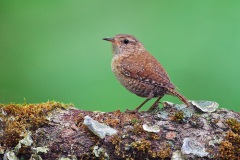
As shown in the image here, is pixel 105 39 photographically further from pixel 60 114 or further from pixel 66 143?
pixel 66 143

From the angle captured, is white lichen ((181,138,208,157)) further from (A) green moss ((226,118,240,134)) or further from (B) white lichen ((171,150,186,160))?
(A) green moss ((226,118,240,134))

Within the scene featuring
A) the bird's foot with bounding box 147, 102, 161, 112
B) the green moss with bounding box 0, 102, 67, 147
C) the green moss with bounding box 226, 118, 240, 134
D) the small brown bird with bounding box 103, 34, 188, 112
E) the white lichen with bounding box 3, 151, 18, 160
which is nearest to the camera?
the white lichen with bounding box 3, 151, 18, 160

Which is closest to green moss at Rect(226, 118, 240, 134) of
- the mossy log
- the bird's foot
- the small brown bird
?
the mossy log

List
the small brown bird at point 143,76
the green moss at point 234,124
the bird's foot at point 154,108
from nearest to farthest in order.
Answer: the green moss at point 234,124 < the bird's foot at point 154,108 < the small brown bird at point 143,76

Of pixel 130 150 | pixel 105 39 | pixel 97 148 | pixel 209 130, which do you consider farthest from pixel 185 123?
pixel 105 39

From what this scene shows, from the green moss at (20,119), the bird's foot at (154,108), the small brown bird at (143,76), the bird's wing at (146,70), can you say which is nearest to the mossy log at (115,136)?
the green moss at (20,119)

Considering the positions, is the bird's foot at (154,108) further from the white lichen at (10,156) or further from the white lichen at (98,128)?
the white lichen at (10,156)

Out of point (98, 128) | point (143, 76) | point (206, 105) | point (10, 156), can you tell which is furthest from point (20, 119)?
point (206, 105)
